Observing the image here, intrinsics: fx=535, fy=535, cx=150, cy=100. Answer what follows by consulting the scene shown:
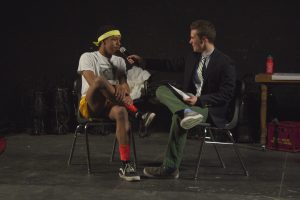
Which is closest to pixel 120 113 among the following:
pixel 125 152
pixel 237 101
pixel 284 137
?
pixel 125 152

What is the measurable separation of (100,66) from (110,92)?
47 centimetres

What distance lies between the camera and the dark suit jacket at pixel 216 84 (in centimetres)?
428

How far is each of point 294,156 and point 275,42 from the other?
1.76 metres

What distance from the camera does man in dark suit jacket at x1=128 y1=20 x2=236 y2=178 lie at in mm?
4180

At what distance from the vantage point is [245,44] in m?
6.70

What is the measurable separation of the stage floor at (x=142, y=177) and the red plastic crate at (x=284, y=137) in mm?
161

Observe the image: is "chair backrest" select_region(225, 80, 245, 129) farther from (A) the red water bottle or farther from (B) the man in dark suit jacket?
(A) the red water bottle

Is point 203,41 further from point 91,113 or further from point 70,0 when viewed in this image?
point 70,0

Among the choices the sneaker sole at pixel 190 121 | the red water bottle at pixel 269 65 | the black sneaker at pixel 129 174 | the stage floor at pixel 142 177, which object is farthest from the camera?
the red water bottle at pixel 269 65

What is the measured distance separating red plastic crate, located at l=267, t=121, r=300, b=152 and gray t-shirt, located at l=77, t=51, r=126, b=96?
6.62 feet

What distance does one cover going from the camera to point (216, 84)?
14.4ft

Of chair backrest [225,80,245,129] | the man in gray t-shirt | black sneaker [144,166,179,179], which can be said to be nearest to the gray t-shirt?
the man in gray t-shirt

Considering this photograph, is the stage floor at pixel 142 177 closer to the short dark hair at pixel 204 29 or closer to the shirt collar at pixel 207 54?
the shirt collar at pixel 207 54

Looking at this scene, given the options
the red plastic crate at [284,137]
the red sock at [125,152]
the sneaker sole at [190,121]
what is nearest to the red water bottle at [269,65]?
the red plastic crate at [284,137]
